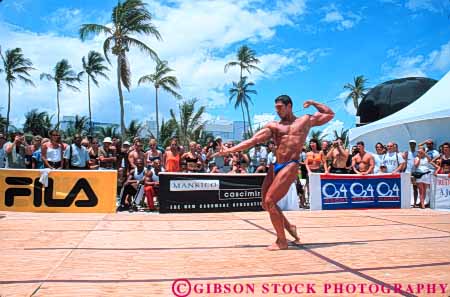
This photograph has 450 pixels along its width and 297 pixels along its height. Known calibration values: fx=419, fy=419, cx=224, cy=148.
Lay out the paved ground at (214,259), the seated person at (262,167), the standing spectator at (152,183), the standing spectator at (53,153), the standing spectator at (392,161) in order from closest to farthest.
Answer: the paved ground at (214,259) < the standing spectator at (53,153) < the standing spectator at (152,183) < the standing spectator at (392,161) < the seated person at (262,167)

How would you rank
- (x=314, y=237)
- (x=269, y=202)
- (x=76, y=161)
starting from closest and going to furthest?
(x=269, y=202), (x=314, y=237), (x=76, y=161)

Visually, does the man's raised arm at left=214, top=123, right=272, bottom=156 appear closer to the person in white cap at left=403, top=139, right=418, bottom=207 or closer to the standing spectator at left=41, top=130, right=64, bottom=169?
the standing spectator at left=41, top=130, right=64, bottom=169

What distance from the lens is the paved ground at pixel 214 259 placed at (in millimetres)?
3438

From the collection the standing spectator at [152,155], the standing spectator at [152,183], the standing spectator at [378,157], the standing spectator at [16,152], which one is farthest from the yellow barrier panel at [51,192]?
the standing spectator at [378,157]

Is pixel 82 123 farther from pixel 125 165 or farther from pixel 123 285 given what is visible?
pixel 123 285

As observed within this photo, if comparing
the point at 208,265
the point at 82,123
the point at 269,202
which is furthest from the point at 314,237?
the point at 82,123

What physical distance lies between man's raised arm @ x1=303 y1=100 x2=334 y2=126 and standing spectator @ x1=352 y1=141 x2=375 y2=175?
20.5 feet

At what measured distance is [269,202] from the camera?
509 cm

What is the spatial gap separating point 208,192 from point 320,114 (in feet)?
17.3

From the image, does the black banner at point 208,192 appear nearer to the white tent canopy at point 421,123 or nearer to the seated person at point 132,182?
the seated person at point 132,182

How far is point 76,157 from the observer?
1044cm

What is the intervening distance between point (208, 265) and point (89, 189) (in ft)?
20.6

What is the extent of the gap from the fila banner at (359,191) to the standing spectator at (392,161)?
35cm

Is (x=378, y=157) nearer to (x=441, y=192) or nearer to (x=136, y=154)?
(x=441, y=192)
